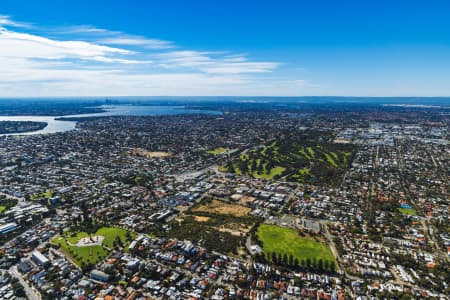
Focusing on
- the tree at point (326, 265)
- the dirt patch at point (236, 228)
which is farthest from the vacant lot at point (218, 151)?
the tree at point (326, 265)

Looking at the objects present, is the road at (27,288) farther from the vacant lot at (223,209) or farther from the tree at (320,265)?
the tree at (320,265)

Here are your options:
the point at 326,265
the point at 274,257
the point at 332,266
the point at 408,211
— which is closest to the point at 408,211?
the point at 408,211

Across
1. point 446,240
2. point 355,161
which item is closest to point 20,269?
point 446,240

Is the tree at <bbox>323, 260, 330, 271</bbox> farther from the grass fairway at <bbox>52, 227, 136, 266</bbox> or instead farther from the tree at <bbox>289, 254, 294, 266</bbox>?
the grass fairway at <bbox>52, 227, 136, 266</bbox>

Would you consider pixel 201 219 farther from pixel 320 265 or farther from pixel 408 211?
pixel 408 211

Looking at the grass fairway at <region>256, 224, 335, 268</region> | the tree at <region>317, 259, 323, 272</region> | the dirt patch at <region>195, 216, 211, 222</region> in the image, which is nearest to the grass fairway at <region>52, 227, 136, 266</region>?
the dirt patch at <region>195, 216, 211, 222</region>
